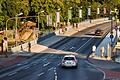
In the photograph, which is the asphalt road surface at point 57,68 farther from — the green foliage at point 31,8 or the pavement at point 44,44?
the green foliage at point 31,8

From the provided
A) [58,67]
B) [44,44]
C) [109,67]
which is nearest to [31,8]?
[44,44]

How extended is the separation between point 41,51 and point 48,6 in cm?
5119

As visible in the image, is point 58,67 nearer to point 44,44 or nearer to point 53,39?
point 44,44

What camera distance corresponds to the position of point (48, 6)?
125 meters

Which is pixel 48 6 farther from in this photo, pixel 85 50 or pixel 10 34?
pixel 85 50

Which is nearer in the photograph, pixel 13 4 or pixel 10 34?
pixel 10 34

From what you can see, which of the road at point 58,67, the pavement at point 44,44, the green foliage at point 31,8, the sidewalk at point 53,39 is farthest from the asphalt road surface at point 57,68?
the green foliage at point 31,8

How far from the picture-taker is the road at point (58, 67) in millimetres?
40900

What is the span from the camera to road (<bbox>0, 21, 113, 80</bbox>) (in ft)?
134

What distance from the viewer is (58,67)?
169 feet

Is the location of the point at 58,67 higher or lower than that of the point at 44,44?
lower

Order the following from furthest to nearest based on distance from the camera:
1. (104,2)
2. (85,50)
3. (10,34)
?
(104,2) < (10,34) < (85,50)

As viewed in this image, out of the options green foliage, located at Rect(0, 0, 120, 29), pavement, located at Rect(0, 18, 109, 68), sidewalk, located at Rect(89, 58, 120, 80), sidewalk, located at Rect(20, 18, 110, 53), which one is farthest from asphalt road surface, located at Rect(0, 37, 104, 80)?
green foliage, located at Rect(0, 0, 120, 29)

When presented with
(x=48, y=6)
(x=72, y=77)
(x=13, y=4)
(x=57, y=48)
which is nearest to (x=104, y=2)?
(x=48, y=6)
